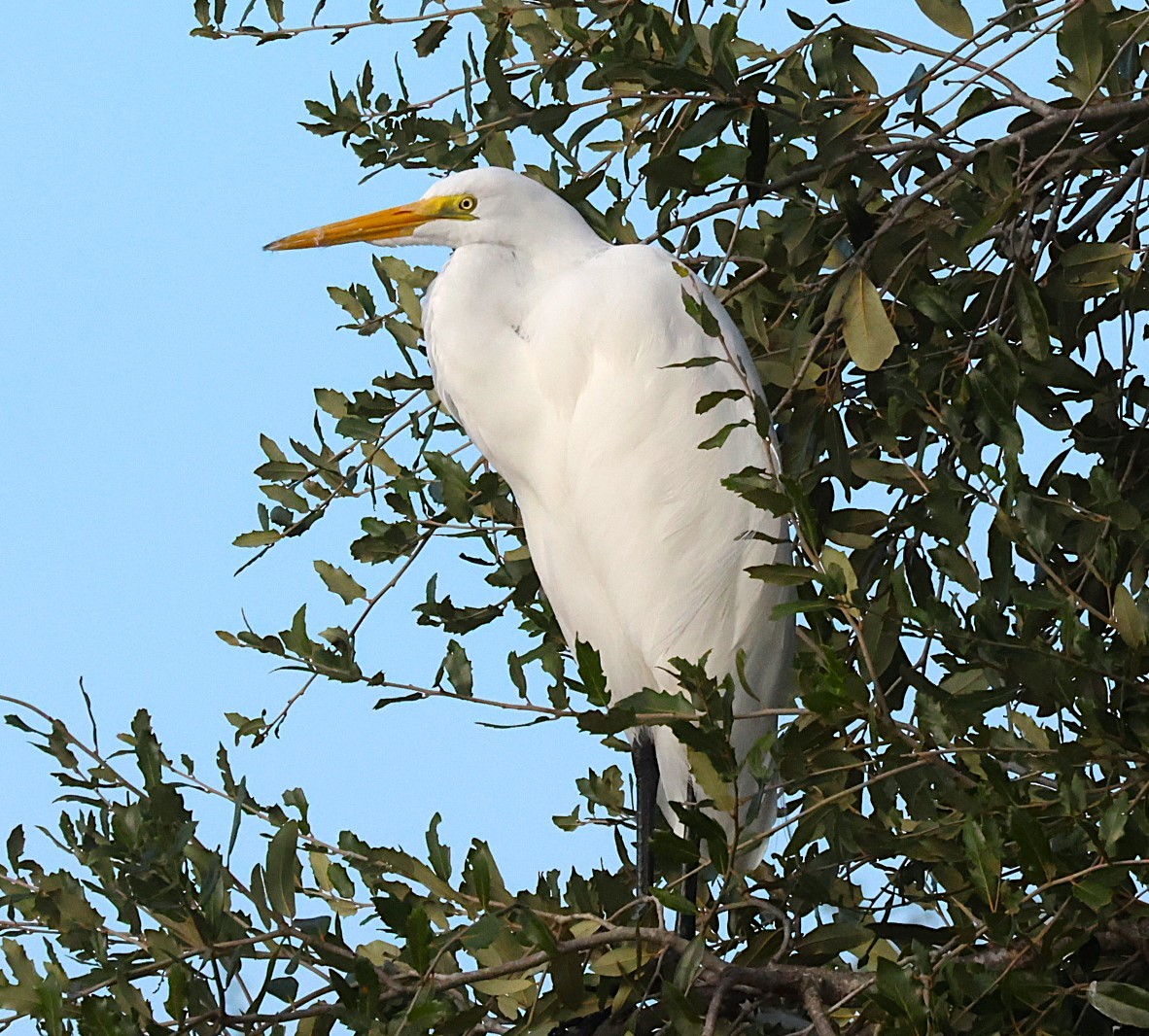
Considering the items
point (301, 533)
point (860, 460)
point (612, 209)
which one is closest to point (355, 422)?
point (301, 533)

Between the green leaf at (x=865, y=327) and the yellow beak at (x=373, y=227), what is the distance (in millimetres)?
1003

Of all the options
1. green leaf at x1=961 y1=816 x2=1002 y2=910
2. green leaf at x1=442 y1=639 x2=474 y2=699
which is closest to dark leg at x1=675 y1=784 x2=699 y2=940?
green leaf at x1=442 y1=639 x2=474 y2=699

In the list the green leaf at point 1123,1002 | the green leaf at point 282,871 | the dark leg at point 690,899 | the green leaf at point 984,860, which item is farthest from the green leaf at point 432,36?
the green leaf at point 1123,1002

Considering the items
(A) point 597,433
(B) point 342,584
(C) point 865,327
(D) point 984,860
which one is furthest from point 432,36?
(D) point 984,860

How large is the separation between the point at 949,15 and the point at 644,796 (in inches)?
53.6

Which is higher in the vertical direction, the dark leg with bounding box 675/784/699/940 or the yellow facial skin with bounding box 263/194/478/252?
the yellow facial skin with bounding box 263/194/478/252

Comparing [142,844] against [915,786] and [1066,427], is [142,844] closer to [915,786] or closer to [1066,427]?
[915,786]

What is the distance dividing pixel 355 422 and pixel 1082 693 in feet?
4.42

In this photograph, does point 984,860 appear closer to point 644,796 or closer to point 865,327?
point 865,327

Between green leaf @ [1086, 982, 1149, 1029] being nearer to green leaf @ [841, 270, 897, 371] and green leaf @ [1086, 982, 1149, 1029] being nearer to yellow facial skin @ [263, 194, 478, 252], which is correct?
green leaf @ [841, 270, 897, 371]

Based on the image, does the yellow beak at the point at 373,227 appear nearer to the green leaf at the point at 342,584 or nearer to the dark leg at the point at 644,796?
the green leaf at the point at 342,584

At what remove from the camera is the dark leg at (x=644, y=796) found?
263 centimetres

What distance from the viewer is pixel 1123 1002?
153cm

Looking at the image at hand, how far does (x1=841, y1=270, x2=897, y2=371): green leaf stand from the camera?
6.61 ft
